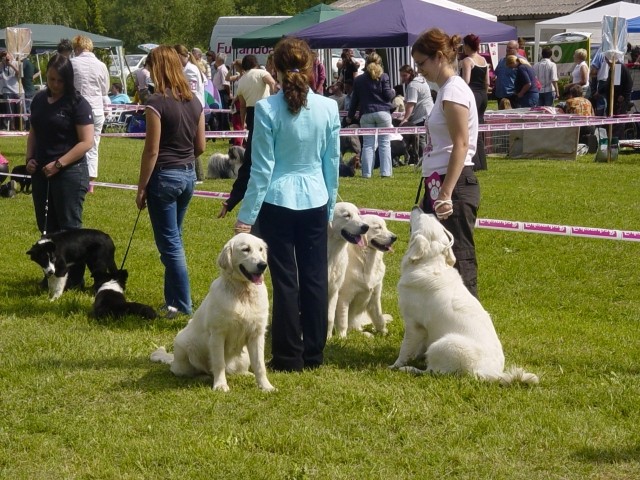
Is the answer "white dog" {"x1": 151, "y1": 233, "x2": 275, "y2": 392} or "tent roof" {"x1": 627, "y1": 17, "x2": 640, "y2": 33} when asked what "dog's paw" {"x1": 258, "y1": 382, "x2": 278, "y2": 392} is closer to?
"white dog" {"x1": 151, "y1": 233, "x2": 275, "y2": 392}

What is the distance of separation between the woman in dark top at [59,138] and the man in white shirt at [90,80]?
5215 millimetres

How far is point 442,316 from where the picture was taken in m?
5.73

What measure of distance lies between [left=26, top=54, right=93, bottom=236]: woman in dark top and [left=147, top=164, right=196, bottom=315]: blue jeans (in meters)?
1.24

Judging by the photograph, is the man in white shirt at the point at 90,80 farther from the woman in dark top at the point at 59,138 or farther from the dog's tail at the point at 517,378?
the dog's tail at the point at 517,378

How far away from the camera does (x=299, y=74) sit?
539 centimetres

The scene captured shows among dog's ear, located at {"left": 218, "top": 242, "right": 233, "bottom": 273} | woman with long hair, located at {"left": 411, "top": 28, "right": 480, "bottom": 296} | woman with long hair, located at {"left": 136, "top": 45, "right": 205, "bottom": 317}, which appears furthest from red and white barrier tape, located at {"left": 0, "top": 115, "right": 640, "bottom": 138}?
dog's ear, located at {"left": 218, "top": 242, "right": 233, "bottom": 273}

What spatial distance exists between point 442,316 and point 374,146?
10.2 meters

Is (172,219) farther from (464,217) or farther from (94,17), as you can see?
(94,17)

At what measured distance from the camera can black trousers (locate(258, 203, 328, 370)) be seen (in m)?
5.63

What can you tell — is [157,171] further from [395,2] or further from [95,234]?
[395,2]

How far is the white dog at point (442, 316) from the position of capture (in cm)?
561

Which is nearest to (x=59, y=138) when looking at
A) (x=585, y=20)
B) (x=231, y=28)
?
(x=585, y=20)

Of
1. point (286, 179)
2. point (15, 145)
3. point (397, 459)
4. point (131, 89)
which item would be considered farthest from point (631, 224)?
point (131, 89)

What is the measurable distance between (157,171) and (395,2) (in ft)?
46.8
